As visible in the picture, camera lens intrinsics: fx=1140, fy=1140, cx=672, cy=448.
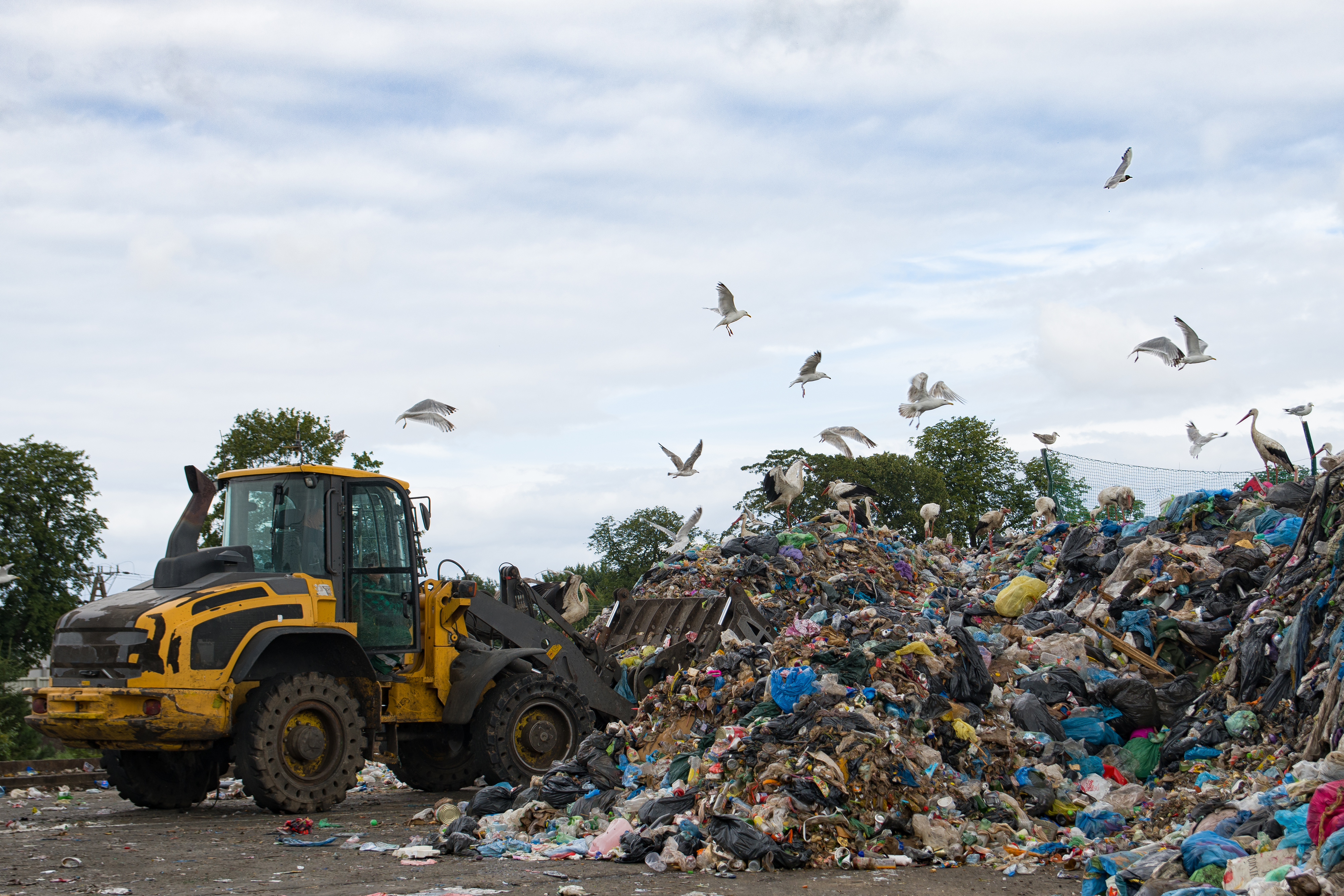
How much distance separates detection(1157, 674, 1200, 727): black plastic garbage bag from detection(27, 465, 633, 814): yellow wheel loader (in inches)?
157

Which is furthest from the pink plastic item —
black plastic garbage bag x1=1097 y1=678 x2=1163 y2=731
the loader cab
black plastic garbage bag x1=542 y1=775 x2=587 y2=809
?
black plastic garbage bag x1=1097 y1=678 x2=1163 y2=731

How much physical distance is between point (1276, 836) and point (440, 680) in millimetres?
5421

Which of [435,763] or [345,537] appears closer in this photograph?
[345,537]

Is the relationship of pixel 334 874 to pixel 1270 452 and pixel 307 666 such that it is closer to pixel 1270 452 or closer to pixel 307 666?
pixel 307 666

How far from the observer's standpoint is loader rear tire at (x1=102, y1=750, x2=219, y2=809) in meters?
7.84

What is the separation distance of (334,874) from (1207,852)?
3853mm

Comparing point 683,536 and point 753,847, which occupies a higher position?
point 683,536

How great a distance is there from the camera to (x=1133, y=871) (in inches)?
183

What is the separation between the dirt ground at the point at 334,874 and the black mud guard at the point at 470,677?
3.90ft

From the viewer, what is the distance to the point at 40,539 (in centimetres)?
2198

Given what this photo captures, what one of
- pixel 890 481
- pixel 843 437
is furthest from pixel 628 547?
pixel 843 437

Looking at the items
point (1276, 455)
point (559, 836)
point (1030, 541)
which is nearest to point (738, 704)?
point (559, 836)

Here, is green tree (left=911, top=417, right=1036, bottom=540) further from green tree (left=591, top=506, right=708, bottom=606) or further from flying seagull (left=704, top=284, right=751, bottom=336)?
flying seagull (left=704, top=284, right=751, bottom=336)

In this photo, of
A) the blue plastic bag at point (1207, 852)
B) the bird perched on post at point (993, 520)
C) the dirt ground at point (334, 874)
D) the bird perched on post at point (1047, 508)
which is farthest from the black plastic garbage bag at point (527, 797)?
the bird perched on post at point (993, 520)
